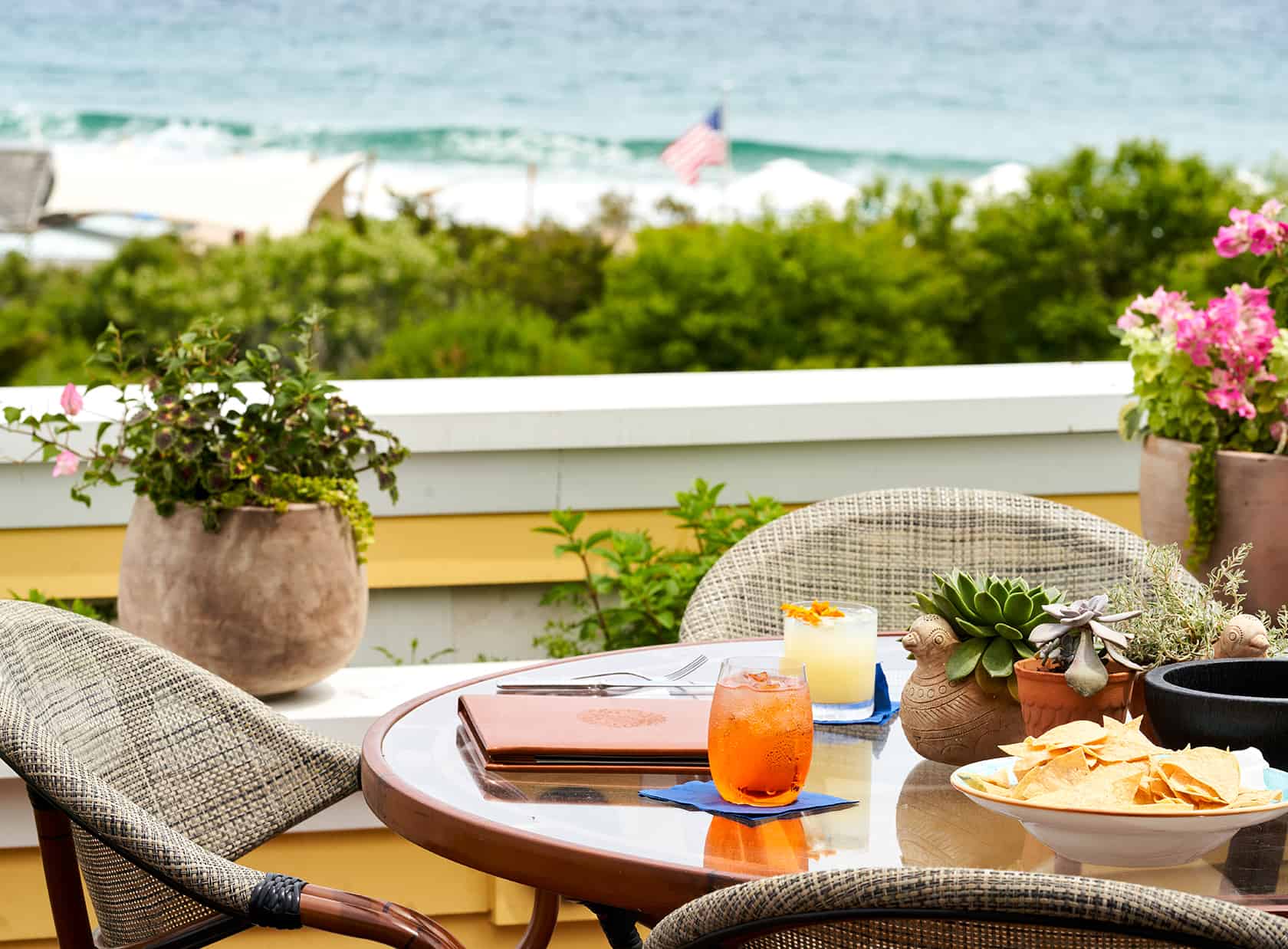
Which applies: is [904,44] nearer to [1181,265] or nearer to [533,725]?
[1181,265]

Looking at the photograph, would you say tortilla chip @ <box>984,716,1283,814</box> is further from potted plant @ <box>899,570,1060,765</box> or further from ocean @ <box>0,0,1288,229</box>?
ocean @ <box>0,0,1288,229</box>

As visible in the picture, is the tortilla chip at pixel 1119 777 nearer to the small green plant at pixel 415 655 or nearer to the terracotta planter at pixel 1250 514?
the terracotta planter at pixel 1250 514

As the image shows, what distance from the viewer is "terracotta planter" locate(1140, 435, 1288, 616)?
2178mm

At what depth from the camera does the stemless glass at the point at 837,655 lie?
1373 mm

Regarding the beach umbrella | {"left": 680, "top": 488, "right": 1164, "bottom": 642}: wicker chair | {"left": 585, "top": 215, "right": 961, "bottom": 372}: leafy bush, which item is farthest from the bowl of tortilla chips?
the beach umbrella

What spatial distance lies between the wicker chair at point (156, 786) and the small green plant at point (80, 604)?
0.73 meters

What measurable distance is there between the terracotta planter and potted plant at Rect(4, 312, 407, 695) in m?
1.14

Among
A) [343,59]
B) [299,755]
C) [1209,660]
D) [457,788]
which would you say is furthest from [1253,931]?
[343,59]

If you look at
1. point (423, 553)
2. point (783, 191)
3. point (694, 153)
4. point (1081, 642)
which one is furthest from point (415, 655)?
point (783, 191)

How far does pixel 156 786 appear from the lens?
1.54 metres

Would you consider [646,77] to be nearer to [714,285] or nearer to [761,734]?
[714,285]

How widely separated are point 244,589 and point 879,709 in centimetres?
98

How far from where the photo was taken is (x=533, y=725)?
130 cm

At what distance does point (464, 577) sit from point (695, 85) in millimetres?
39497
